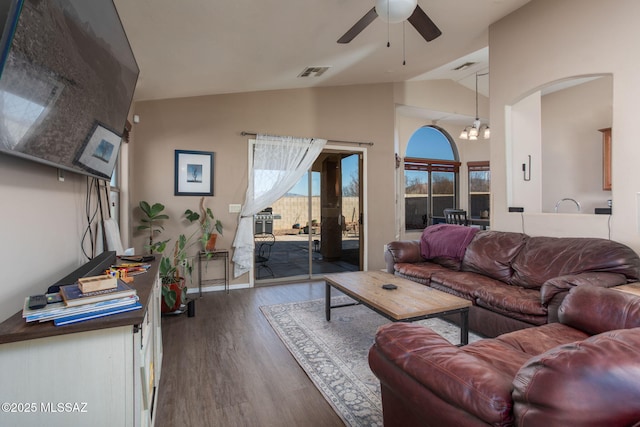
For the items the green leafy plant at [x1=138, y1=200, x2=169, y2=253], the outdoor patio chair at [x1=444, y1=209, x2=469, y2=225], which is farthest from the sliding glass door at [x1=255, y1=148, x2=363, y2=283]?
the outdoor patio chair at [x1=444, y1=209, x2=469, y2=225]

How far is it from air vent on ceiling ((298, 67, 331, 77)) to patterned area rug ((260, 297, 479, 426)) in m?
3.06

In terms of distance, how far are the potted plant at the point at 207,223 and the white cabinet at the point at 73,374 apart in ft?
10.4

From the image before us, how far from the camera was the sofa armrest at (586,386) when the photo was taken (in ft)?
2.30

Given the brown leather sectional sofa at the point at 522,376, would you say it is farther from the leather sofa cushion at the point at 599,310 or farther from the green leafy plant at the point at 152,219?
the green leafy plant at the point at 152,219

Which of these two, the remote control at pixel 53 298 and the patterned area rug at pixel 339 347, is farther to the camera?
the patterned area rug at pixel 339 347

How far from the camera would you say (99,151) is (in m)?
1.91

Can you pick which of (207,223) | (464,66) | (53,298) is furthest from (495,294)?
(464,66)

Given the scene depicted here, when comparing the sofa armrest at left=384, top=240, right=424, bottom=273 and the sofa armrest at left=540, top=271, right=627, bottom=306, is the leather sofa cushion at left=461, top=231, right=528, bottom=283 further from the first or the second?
the sofa armrest at left=540, top=271, right=627, bottom=306

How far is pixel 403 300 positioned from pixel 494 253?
60.1 inches

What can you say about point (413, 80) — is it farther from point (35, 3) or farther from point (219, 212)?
point (35, 3)

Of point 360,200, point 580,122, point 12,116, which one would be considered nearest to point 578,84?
point 580,122

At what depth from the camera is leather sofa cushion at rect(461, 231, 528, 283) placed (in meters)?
3.17

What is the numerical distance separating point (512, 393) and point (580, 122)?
241 inches

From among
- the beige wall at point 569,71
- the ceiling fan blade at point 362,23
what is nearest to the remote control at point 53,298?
the ceiling fan blade at point 362,23
